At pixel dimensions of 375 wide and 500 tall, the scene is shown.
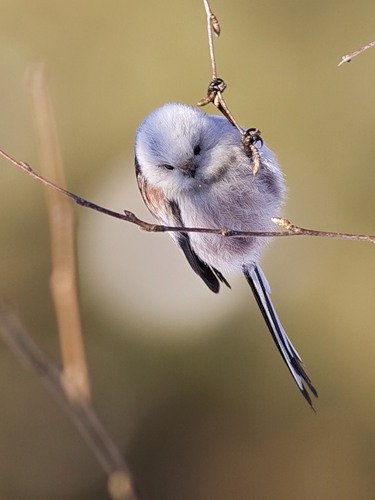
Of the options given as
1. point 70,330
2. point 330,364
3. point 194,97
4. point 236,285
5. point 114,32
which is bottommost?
point 70,330

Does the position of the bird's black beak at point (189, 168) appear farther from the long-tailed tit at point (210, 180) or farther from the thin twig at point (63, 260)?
the thin twig at point (63, 260)

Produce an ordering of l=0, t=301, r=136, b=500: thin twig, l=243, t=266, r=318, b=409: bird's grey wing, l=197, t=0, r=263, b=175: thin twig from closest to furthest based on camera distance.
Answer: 1. l=0, t=301, r=136, b=500: thin twig
2. l=197, t=0, r=263, b=175: thin twig
3. l=243, t=266, r=318, b=409: bird's grey wing

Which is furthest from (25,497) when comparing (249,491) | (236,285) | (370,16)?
(370,16)

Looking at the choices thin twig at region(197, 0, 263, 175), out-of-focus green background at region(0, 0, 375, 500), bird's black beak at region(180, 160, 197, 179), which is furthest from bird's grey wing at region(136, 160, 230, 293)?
out-of-focus green background at region(0, 0, 375, 500)

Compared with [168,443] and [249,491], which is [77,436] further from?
[249,491]

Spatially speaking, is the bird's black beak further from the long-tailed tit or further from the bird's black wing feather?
the bird's black wing feather

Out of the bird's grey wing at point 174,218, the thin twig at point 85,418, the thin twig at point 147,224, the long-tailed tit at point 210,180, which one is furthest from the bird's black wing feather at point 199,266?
the thin twig at point 85,418

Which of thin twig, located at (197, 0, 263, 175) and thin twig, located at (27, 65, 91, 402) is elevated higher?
thin twig, located at (197, 0, 263, 175)
